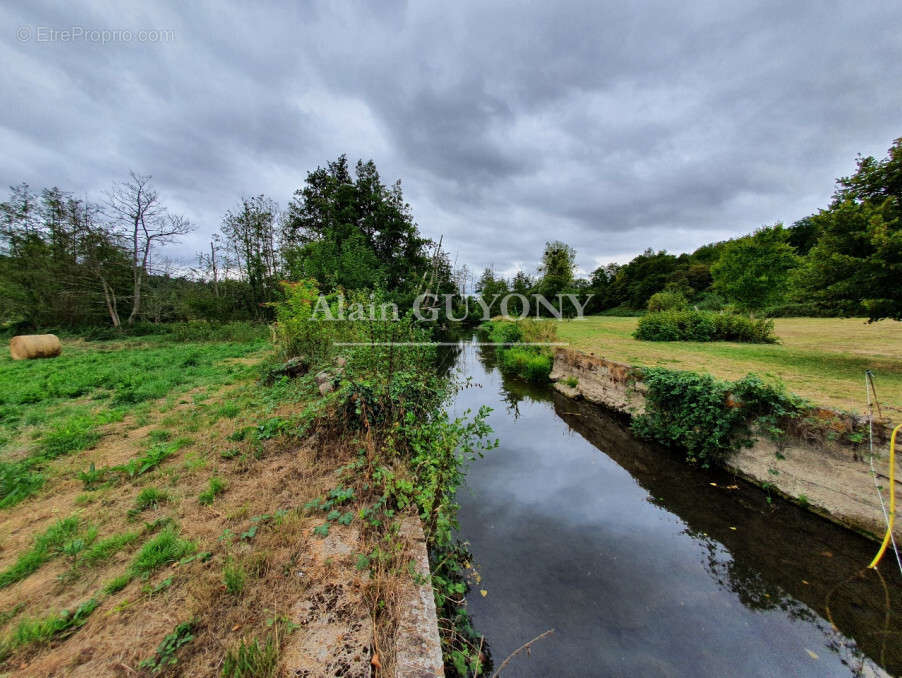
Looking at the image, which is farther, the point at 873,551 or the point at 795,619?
the point at 873,551

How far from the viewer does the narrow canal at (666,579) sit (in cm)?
248

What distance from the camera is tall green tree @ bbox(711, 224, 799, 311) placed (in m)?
13.9

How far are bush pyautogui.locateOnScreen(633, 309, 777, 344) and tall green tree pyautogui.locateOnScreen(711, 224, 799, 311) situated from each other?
9.87ft

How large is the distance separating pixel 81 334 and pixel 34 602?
72.8ft

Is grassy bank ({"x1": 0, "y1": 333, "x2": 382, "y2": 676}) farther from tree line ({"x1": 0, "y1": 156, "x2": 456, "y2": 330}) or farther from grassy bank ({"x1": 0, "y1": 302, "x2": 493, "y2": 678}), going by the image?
tree line ({"x1": 0, "y1": 156, "x2": 456, "y2": 330})

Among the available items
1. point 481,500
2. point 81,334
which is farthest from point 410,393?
point 81,334

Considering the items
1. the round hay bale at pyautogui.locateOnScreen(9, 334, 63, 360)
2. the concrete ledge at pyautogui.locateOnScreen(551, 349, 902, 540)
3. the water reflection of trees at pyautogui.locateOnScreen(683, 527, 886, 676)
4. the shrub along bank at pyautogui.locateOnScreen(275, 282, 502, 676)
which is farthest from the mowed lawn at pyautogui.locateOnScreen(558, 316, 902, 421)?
the round hay bale at pyautogui.locateOnScreen(9, 334, 63, 360)

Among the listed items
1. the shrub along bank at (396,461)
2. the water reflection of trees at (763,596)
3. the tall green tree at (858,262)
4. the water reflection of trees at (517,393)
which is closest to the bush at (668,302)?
the tall green tree at (858,262)

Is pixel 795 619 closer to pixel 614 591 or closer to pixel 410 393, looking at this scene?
pixel 614 591

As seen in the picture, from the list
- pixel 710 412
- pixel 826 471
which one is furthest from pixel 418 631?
pixel 710 412

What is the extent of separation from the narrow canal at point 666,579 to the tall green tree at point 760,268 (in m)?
14.5

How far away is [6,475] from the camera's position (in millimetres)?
3318

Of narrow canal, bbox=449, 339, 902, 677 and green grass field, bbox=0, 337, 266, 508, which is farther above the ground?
green grass field, bbox=0, 337, 266, 508

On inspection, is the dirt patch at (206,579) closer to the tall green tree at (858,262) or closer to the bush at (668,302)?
the tall green tree at (858,262)
